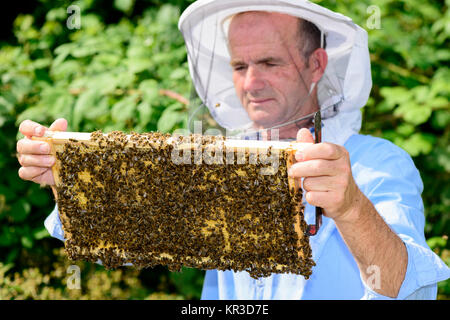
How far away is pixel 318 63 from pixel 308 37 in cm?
16

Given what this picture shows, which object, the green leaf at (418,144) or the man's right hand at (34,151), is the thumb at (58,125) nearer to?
the man's right hand at (34,151)

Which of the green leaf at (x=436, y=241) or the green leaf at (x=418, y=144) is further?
the green leaf at (x=418, y=144)

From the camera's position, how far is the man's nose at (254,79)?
93.7 inches

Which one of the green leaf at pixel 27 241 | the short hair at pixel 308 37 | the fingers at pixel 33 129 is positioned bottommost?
the green leaf at pixel 27 241

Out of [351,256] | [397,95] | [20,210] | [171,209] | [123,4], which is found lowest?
[351,256]

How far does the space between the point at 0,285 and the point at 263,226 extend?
283cm

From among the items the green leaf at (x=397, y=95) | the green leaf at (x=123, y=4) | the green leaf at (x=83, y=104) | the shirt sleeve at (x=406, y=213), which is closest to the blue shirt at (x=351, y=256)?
the shirt sleeve at (x=406, y=213)

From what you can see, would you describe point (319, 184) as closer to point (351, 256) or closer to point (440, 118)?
point (351, 256)

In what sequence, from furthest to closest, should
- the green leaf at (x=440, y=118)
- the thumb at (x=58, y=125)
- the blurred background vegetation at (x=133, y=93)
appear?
the green leaf at (x=440, y=118) < the blurred background vegetation at (x=133, y=93) < the thumb at (x=58, y=125)

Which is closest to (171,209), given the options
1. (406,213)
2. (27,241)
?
(406,213)

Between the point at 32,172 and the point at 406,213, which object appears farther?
the point at 32,172

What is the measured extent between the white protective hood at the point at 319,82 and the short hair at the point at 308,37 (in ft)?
0.14

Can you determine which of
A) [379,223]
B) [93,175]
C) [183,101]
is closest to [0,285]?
[183,101]

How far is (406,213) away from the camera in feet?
6.31
